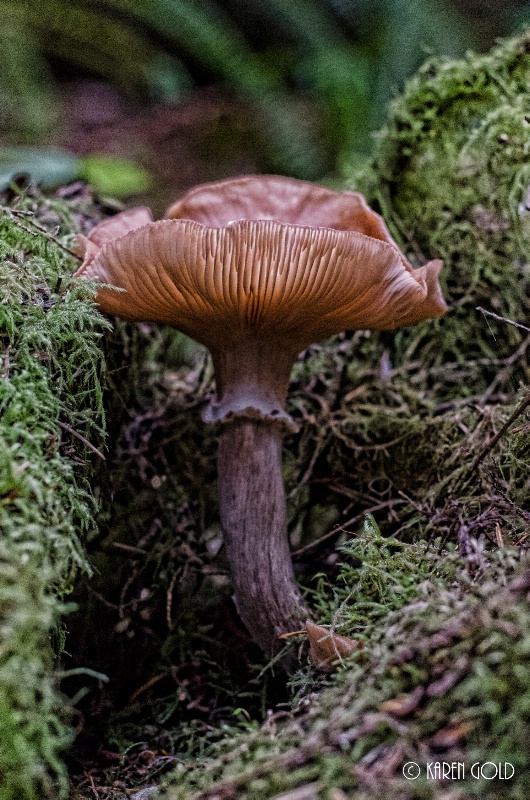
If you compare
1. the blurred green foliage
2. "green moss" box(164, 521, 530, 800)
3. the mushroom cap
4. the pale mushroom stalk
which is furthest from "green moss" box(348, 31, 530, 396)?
the blurred green foliage

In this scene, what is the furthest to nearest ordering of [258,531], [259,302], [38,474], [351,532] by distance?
[258,531], [259,302], [351,532], [38,474]

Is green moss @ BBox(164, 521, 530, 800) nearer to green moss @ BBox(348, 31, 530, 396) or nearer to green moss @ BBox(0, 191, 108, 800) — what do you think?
green moss @ BBox(0, 191, 108, 800)

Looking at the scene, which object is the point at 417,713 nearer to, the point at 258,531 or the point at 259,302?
the point at 258,531

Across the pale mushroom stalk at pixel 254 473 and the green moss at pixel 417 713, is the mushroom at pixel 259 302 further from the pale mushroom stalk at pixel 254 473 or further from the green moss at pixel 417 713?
the green moss at pixel 417 713

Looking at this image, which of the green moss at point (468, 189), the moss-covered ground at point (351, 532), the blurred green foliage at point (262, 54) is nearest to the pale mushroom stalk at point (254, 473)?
the moss-covered ground at point (351, 532)

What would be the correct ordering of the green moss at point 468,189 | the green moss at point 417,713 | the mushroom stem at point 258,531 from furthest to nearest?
1. the green moss at point 468,189
2. the mushroom stem at point 258,531
3. the green moss at point 417,713

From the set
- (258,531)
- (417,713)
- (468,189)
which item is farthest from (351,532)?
(468,189)
